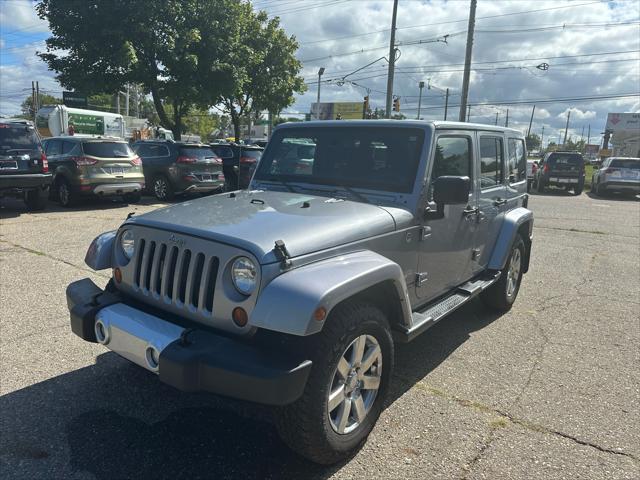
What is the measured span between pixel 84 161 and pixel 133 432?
9.58m

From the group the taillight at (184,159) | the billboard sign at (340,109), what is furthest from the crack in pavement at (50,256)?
the billboard sign at (340,109)

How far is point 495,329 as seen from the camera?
484cm

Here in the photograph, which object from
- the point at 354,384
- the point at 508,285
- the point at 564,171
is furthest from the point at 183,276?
the point at 564,171

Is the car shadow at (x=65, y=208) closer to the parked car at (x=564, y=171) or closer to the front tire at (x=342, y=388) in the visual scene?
the front tire at (x=342, y=388)

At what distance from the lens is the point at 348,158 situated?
12.4ft

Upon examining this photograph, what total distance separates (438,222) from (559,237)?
7.71m

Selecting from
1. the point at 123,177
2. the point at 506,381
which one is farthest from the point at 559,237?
the point at 123,177

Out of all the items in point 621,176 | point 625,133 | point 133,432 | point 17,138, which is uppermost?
point 625,133

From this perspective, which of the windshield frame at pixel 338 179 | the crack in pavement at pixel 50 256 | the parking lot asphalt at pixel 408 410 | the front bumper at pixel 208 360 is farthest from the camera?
the crack in pavement at pixel 50 256

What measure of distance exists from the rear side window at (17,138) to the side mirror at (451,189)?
9.24m

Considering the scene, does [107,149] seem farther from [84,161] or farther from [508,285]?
[508,285]

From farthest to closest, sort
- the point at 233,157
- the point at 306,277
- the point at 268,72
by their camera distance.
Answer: the point at 268,72 → the point at 233,157 → the point at 306,277

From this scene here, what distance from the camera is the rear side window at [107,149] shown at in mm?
A: 11250

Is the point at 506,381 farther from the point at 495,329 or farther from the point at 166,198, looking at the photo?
the point at 166,198
